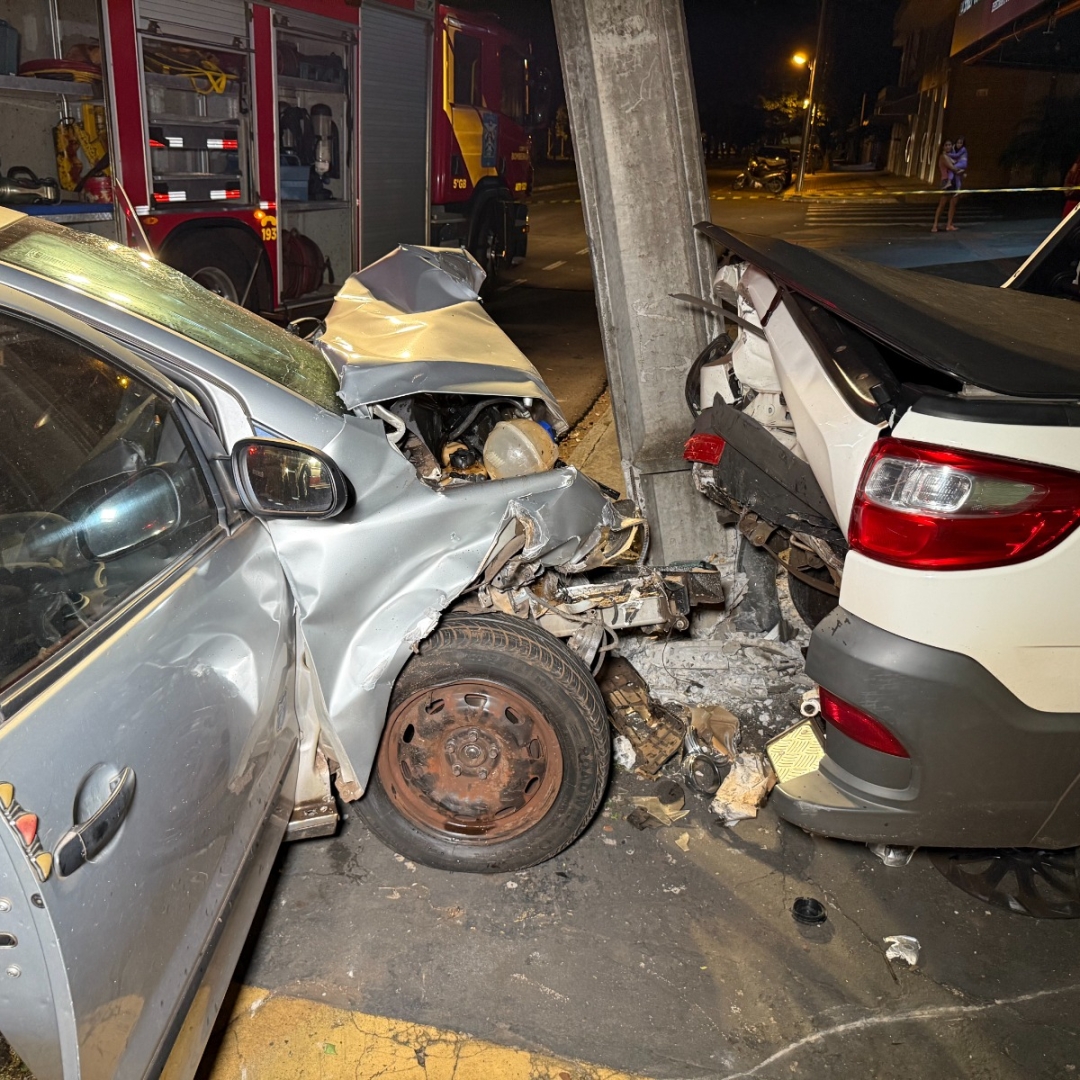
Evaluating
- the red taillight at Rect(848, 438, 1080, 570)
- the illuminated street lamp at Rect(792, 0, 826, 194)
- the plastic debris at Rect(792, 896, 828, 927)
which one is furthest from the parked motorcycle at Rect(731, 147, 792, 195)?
the red taillight at Rect(848, 438, 1080, 570)

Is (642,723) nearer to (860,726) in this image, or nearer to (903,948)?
(903,948)

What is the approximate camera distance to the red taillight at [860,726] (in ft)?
6.86

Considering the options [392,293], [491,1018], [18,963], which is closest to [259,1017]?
[491,1018]

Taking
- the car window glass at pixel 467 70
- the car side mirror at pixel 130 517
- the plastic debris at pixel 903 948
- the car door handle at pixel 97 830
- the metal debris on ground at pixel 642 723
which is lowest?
the plastic debris at pixel 903 948

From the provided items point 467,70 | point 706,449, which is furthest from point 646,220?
point 467,70

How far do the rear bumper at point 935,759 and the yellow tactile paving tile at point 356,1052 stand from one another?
33.2 inches

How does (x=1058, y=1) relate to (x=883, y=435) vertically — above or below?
above

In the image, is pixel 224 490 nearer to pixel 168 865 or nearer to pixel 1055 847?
pixel 168 865

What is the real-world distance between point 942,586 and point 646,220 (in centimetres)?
256

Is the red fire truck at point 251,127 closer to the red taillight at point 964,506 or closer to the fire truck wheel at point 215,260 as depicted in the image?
the fire truck wheel at point 215,260

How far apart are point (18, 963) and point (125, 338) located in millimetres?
1400

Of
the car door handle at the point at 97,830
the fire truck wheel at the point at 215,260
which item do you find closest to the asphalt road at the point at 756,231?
the fire truck wheel at the point at 215,260

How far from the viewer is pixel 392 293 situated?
3547 mm

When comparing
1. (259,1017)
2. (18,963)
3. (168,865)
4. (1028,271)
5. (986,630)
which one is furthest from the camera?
(1028,271)
